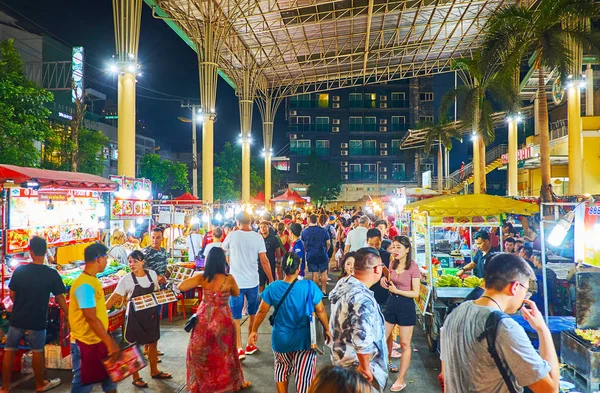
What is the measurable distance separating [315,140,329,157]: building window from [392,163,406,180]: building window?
7.72m

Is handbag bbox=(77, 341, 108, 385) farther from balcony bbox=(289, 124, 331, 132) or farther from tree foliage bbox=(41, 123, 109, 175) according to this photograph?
balcony bbox=(289, 124, 331, 132)

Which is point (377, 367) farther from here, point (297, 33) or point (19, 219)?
point (297, 33)

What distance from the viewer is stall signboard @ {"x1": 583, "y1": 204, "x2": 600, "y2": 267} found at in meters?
3.96

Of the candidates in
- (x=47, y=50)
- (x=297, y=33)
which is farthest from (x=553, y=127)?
(x=47, y=50)

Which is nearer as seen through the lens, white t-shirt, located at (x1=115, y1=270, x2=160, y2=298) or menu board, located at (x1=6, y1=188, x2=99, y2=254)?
white t-shirt, located at (x1=115, y1=270, x2=160, y2=298)

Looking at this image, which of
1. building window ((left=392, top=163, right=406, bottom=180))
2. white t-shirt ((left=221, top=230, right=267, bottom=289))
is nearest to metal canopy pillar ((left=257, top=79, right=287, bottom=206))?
building window ((left=392, top=163, right=406, bottom=180))

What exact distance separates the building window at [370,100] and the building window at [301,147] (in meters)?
7.88

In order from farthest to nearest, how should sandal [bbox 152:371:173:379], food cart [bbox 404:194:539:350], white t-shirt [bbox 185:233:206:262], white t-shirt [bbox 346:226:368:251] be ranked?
1. white t-shirt [bbox 185:233:206:262]
2. white t-shirt [bbox 346:226:368:251]
3. food cart [bbox 404:194:539:350]
4. sandal [bbox 152:371:173:379]

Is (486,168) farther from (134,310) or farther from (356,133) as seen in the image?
(134,310)

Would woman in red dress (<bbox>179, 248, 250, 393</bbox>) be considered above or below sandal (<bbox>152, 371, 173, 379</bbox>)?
above

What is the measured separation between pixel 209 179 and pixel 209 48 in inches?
229

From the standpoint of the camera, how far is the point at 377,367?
9.14 ft

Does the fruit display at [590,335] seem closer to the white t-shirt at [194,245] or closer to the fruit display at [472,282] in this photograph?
the fruit display at [472,282]

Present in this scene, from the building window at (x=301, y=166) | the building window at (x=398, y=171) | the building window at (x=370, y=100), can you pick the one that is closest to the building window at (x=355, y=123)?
the building window at (x=370, y=100)
